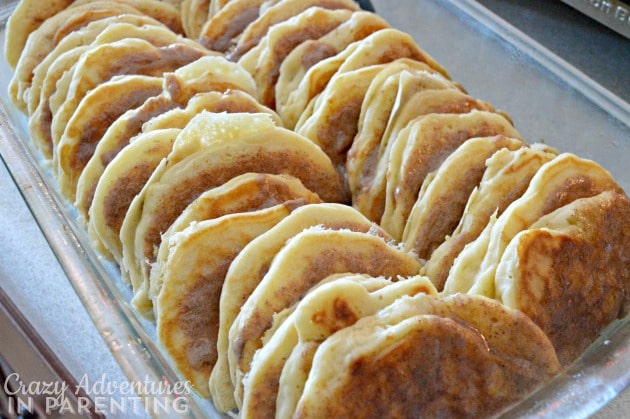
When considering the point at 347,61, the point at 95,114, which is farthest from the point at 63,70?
the point at 347,61

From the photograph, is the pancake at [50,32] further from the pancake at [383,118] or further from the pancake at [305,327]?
the pancake at [305,327]

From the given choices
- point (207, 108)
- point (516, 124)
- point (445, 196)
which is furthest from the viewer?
point (516, 124)

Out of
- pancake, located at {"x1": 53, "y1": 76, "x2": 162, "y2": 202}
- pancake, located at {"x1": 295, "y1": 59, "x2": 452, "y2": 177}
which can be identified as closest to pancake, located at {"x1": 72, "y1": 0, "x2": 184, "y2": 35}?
pancake, located at {"x1": 53, "y1": 76, "x2": 162, "y2": 202}

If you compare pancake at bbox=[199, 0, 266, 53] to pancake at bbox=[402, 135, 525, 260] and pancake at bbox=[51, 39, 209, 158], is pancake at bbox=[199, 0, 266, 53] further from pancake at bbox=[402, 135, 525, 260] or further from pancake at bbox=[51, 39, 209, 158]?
pancake at bbox=[402, 135, 525, 260]

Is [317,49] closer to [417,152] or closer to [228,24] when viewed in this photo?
[228,24]

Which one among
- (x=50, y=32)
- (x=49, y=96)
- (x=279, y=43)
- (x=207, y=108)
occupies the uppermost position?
(x=279, y=43)

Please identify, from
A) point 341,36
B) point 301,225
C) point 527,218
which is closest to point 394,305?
point 301,225

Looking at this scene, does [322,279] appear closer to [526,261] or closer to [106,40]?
[526,261]

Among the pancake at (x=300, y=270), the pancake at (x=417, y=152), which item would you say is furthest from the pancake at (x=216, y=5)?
the pancake at (x=300, y=270)
